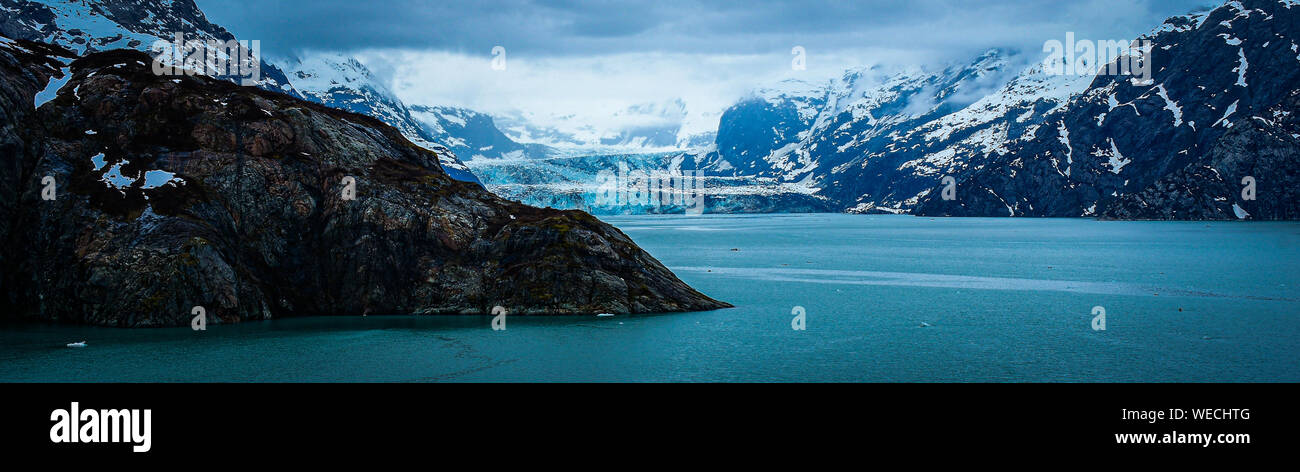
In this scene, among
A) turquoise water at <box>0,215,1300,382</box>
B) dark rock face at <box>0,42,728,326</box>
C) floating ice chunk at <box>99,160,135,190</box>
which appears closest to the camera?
turquoise water at <box>0,215,1300,382</box>

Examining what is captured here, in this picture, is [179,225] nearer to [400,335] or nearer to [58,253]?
[58,253]

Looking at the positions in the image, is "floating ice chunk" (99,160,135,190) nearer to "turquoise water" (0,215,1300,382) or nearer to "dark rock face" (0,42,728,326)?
"dark rock face" (0,42,728,326)

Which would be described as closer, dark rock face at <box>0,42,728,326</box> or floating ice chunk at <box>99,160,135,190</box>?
dark rock face at <box>0,42,728,326</box>

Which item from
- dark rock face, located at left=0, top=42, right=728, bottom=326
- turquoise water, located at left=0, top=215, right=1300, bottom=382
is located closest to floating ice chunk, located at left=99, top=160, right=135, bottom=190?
dark rock face, located at left=0, top=42, right=728, bottom=326

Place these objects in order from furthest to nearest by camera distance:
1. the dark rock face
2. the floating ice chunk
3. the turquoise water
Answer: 1. the floating ice chunk
2. the dark rock face
3. the turquoise water

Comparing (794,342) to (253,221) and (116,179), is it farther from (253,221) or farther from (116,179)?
(116,179)

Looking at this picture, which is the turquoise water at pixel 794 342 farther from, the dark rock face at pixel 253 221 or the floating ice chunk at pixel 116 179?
the floating ice chunk at pixel 116 179
